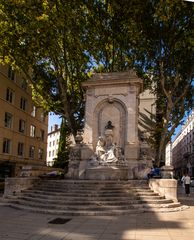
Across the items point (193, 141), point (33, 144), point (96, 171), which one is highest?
point (193, 141)

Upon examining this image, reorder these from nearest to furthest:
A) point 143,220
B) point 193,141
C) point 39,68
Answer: point 143,220 → point 39,68 → point 193,141

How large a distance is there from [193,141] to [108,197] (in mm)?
65263

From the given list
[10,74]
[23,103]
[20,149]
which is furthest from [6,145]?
[10,74]

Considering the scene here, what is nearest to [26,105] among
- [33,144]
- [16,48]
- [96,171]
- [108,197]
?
[33,144]

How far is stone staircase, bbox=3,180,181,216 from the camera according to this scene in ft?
39.6

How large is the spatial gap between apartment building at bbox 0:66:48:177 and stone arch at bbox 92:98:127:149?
11630 millimetres

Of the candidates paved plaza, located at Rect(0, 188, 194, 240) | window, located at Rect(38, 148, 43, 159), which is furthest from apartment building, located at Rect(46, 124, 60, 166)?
paved plaza, located at Rect(0, 188, 194, 240)

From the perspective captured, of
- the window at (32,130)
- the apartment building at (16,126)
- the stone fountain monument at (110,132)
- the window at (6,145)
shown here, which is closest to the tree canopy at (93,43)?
the stone fountain monument at (110,132)

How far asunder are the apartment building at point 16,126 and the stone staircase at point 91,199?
16661 mm

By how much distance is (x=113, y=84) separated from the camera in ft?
65.5

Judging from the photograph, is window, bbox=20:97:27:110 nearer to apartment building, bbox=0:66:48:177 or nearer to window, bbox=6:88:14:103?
apartment building, bbox=0:66:48:177

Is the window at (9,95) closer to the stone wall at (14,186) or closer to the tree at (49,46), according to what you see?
the tree at (49,46)

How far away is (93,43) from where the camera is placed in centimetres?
2462

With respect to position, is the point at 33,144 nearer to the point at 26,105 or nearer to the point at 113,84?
the point at 26,105
